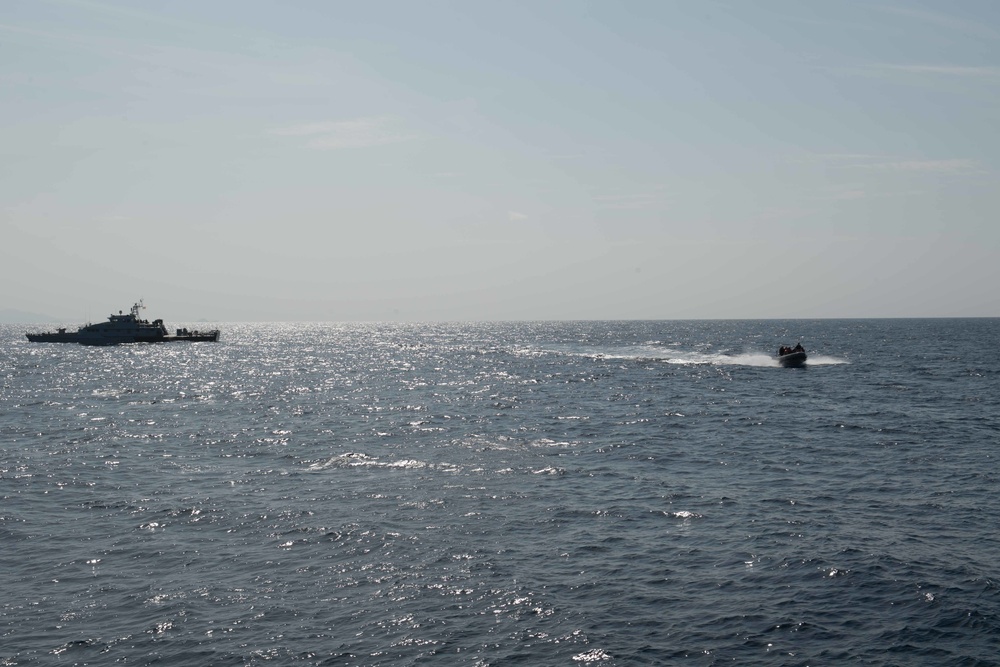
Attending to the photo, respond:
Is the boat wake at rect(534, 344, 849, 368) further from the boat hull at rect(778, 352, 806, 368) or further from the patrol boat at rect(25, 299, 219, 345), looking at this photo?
the patrol boat at rect(25, 299, 219, 345)

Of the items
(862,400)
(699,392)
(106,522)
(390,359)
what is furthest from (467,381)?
(106,522)

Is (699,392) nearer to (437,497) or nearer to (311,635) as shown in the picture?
(437,497)

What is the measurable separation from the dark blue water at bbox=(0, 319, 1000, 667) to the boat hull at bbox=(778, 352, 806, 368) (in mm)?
41429

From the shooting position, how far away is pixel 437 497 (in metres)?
35.2

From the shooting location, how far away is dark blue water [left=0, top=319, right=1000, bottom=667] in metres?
20.5

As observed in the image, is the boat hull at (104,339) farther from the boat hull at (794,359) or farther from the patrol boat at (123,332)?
the boat hull at (794,359)

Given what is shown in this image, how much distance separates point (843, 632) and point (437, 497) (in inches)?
733

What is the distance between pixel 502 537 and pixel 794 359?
88041mm

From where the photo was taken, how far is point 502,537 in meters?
29.3

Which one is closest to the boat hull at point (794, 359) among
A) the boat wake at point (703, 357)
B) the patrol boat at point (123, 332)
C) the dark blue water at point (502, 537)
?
the boat wake at point (703, 357)

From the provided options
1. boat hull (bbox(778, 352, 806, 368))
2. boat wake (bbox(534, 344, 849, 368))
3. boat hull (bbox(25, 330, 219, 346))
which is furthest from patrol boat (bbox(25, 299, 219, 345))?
boat hull (bbox(778, 352, 806, 368))

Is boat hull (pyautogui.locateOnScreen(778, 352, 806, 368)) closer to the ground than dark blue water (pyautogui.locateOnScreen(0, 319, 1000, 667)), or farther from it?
farther from it

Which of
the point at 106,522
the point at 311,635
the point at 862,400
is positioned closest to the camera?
the point at 311,635

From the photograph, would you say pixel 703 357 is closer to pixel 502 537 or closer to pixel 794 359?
pixel 794 359
